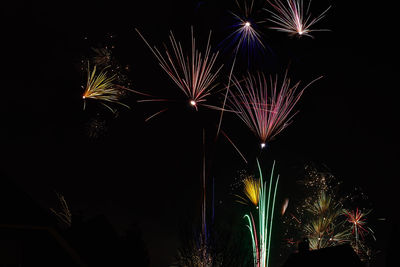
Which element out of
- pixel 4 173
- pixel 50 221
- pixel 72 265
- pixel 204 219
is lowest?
pixel 72 265

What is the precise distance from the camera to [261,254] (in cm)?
2094

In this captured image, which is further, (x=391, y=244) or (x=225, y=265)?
(x=225, y=265)

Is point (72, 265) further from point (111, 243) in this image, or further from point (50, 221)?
point (111, 243)

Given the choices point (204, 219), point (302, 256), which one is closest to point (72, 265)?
point (204, 219)

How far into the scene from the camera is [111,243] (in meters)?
26.0

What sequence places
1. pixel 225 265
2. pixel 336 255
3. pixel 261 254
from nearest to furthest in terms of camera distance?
pixel 336 255 < pixel 261 254 < pixel 225 265

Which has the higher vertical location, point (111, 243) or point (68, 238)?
point (111, 243)

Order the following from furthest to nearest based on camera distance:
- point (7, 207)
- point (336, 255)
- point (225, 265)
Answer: point (225, 265), point (336, 255), point (7, 207)

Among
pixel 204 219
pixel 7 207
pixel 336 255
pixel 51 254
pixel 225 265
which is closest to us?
pixel 7 207

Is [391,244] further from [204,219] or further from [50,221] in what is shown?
[50,221]

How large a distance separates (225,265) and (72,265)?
1532 cm

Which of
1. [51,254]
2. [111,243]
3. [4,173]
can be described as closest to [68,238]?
[51,254]

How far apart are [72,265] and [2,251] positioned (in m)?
2.03

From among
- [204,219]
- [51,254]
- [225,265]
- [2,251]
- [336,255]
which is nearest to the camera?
[2,251]
